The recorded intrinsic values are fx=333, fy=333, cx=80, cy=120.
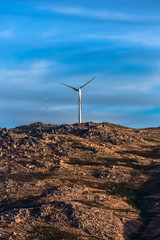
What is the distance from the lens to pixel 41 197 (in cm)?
7906

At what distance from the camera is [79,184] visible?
3622 inches

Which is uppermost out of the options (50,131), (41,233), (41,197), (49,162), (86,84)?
(86,84)

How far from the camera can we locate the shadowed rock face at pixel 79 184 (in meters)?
66.7

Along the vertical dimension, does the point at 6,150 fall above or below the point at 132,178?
above

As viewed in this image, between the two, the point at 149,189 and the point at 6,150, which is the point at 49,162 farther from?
the point at 149,189

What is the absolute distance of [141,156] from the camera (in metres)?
123

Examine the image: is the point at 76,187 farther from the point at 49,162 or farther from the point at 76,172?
the point at 49,162

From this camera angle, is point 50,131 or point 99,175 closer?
point 99,175

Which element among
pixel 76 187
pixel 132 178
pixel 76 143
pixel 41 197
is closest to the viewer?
pixel 41 197

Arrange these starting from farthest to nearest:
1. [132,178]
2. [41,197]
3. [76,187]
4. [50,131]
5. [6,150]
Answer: [50,131] < [6,150] < [132,178] < [76,187] < [41,197]

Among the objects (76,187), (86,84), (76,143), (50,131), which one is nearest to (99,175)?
(76,187)

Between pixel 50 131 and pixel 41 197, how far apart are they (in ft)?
201

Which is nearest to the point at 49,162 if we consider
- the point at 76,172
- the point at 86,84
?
the point at 76,172

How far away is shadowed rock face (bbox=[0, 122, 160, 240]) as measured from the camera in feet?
219
